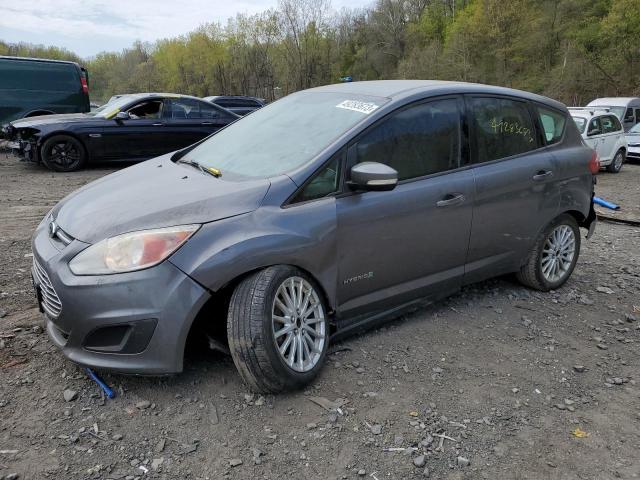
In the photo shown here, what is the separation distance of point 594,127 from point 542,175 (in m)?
10.5

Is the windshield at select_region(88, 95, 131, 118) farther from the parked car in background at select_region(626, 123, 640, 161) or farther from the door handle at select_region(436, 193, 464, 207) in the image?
the parked car in background at select_region(626, 123, 640, 161)

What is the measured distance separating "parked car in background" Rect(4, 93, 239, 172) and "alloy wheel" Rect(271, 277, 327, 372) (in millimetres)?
8531

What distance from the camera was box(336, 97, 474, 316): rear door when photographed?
10.6 feet

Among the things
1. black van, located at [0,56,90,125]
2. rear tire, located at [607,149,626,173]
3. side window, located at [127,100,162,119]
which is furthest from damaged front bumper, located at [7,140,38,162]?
rear tire, located at [607,149,626,173]

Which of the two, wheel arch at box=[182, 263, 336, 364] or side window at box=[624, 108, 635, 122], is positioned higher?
side window at box=[624, 108, 635, 122]

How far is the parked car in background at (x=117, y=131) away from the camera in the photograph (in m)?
9.94

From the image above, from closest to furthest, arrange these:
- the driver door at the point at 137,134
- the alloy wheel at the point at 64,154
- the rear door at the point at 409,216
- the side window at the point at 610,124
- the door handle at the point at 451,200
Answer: the rear door at the point at 409,216 < the door handle at the point at 451,200 < the alloy wheel at the point at 64,154 < the driver door at the point at 137,134 < the side window at the point at 610,124

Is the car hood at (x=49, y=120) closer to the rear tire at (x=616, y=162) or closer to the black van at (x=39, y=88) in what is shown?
the black van at (x=39, y=88)

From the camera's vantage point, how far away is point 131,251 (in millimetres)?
2652

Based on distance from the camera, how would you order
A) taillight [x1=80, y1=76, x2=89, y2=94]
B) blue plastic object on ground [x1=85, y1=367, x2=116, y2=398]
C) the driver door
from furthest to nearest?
1. taillight [x1=80, y1=76, x2=89, y2=94]
2. the driver door
3. blue plastic object on ground [x1=85, y1=367, x2=116, y2=398]

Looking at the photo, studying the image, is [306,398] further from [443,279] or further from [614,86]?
[614,86]

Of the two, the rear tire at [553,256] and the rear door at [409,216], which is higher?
the rear door at [409,216]

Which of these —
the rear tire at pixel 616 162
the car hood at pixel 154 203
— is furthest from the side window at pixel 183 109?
the rear tire at pixel 616 162

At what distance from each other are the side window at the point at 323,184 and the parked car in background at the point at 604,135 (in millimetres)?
11376
